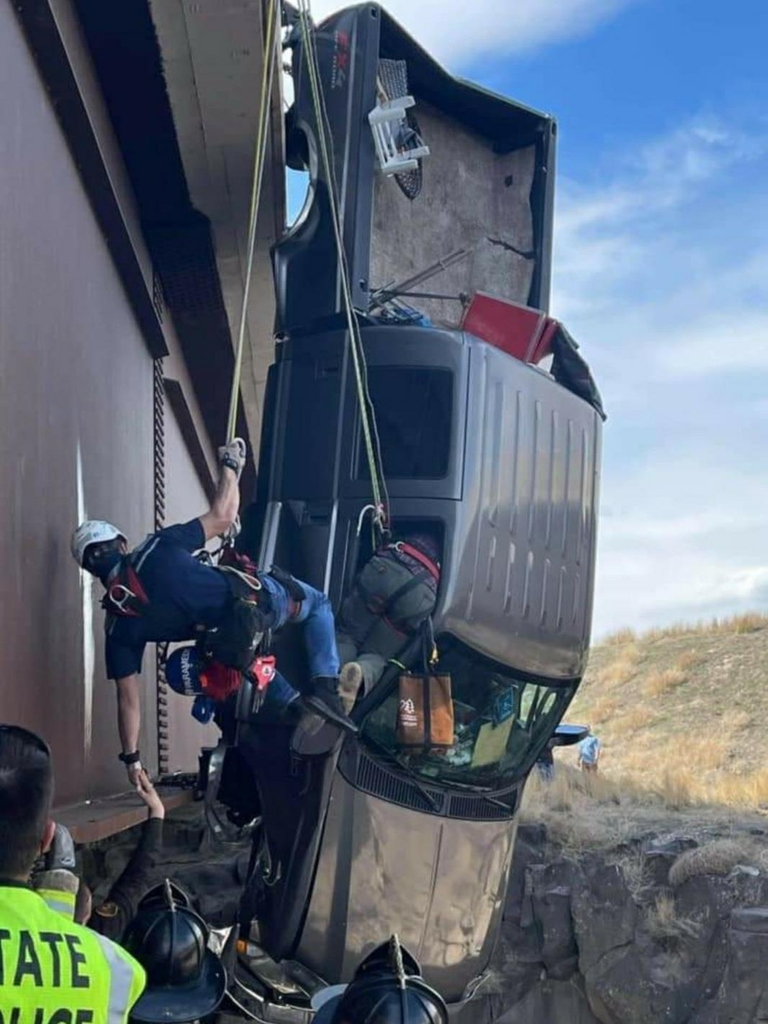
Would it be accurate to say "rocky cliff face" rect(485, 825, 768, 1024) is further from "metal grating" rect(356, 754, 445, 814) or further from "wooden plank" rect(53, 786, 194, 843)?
"wooden plank" rect(53, 786, 194, 843)

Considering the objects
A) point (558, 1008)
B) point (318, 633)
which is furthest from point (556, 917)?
point (318, 633)

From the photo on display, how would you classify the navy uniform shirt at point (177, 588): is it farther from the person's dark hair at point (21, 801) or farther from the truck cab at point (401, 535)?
the person's dark hair at point (21, 801)

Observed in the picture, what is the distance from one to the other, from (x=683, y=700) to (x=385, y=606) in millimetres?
27250

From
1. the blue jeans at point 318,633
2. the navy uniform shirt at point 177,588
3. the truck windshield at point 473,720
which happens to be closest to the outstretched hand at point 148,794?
the navy uniform shirt at point 177,588

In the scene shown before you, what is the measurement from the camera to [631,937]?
12.3 metres

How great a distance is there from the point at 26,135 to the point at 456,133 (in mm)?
4516

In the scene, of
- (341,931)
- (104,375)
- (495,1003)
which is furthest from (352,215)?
(495,1003)

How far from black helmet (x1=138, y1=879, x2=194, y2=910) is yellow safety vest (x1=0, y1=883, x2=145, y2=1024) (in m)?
2.09

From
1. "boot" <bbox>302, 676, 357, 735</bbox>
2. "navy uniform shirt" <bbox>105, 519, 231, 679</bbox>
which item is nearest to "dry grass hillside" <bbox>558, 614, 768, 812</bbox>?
"boot" <bbox>302, 676, 357, 735</bbox>

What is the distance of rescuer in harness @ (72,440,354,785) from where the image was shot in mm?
5836

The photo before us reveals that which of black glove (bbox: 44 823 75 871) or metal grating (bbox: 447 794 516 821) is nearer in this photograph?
black glove (bbox: 44 823 75 871)

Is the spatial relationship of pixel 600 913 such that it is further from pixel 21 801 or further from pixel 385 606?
pixel 21 801

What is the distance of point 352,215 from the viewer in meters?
7.78

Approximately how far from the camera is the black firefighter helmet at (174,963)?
4.66 m
